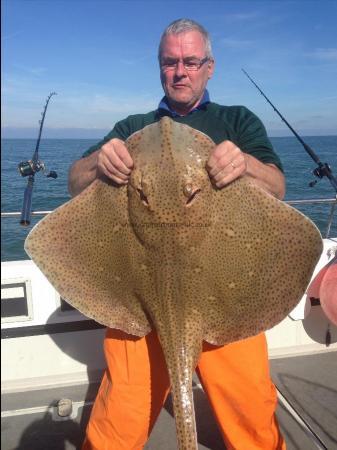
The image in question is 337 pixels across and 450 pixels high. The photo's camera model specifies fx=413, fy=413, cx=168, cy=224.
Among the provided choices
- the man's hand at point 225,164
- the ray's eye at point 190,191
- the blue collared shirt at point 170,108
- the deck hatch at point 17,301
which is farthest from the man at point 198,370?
the deck hatch at point 17,301

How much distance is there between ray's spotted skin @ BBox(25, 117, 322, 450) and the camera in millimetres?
2049

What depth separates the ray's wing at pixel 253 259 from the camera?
82.7 inches

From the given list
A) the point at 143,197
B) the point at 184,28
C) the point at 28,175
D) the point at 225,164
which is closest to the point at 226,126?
the point at 184,28

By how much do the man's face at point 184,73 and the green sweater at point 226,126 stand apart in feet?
0.38

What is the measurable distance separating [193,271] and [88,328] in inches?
84.6

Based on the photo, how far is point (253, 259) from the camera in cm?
219

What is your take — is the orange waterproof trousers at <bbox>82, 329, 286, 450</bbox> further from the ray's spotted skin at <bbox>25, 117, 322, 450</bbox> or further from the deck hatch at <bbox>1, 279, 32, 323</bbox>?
the deck hatch at <bbox>1, 279, 32, 323</bbox>

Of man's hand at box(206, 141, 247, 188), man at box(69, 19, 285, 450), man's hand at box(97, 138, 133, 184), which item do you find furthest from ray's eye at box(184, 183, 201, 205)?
man at box(69, 19, 285, 450)

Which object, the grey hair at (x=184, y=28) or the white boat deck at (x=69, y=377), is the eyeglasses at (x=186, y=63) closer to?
the grey hair at (x=184, y=28)

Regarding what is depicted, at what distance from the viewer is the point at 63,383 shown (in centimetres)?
Result: 403

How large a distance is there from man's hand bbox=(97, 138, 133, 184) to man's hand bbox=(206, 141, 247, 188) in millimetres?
404

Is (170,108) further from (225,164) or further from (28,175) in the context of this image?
(28,175)

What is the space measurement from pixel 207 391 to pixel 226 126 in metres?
1.75

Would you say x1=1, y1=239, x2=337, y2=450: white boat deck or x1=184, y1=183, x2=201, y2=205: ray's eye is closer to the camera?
x1=184, y1=183, x2=201, y2=205: ray's eye
